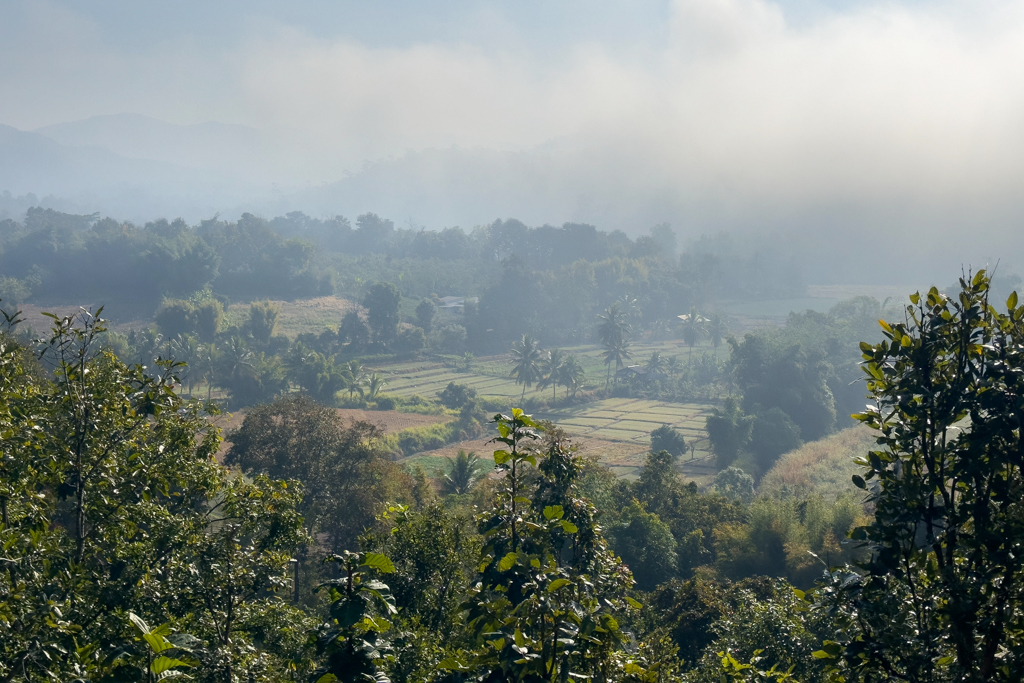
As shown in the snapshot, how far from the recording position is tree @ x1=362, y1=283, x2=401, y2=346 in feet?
268

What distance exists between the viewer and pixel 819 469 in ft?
145

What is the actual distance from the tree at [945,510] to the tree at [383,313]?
79.2m

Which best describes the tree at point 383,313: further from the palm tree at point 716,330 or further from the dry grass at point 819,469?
the dry grass at point 819,469

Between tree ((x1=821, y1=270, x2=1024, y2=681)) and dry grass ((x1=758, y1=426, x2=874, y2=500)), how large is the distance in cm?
3597

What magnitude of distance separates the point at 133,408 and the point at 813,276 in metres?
174

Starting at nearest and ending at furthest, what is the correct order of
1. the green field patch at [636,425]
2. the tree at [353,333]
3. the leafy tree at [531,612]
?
the leafy tree at [531,612], the green field patch at [636,425], the tree at [353,333]

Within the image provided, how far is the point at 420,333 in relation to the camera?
82.8 meters

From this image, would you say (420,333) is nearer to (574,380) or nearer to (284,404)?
(574,380)

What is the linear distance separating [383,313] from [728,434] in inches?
1780

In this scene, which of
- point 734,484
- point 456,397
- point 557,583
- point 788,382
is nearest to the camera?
point 557,583

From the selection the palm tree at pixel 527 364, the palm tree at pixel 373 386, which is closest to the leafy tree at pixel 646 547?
the palm tree at pixel 373 386

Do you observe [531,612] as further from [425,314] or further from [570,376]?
[425,314]

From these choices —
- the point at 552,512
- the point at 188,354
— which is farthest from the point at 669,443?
the point at 552,512

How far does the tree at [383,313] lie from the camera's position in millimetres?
81625
